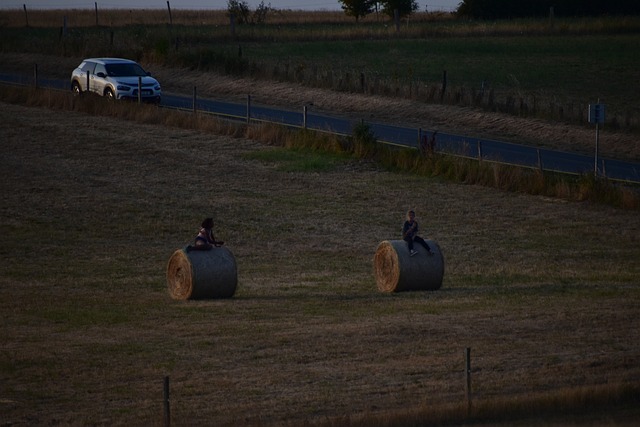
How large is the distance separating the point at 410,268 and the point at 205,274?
3927 mm

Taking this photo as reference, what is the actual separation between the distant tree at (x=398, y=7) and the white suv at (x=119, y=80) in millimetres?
48222

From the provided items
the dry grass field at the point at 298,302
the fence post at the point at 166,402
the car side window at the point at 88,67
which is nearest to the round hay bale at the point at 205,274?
the dry grass field at the point at 298,302

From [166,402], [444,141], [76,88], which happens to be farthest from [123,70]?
[166,402]

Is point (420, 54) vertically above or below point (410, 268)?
above

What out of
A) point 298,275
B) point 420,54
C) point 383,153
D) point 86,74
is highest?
point 86,74

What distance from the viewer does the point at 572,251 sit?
29734mm

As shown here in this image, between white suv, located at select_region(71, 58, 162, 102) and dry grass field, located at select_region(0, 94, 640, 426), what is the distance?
22.4 ft

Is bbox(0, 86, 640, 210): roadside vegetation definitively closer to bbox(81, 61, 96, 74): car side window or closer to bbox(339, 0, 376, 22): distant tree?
bbox(81, 61, 96, 74): car side window

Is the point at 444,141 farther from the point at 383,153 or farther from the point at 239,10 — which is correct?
the point at 239,10

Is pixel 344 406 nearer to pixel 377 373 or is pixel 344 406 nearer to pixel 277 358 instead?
pixel 377 373

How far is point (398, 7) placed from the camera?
98062 mm

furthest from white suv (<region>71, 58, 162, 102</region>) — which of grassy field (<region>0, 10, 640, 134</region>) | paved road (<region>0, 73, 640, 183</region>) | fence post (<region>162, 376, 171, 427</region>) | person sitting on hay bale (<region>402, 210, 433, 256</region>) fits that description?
fence post (<region>162, 376, 171, 427</region>)

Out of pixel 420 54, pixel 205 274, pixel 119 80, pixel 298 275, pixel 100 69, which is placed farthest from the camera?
pixel 420 54

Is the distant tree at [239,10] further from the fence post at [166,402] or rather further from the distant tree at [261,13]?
the fence post at [166,402]
